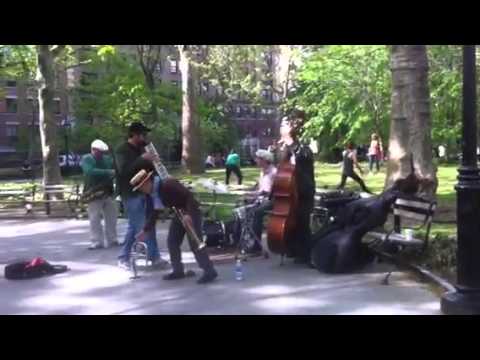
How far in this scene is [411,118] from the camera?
38.8 ft

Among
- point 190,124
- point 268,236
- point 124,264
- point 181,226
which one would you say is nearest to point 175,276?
point 181,226

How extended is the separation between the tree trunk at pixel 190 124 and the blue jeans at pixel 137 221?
68.1ft

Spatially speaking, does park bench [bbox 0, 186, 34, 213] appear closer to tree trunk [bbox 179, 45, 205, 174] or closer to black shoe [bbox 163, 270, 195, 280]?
black shoe [bbox 163, 270, 195, 280]

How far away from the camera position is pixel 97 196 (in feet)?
36.1

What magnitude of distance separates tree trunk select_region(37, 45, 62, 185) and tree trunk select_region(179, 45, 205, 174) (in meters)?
10.4

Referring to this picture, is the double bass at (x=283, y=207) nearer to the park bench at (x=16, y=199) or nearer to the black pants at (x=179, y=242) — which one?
the black pants at (x=179, y=242)

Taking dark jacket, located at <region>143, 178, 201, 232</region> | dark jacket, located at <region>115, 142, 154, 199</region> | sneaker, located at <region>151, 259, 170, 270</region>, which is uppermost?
dark jacket, located at <region>115, 142, 154, 199</region>

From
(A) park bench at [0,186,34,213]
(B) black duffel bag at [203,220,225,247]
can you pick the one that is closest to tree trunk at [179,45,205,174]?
(A) park bench at [0,186,34,213]

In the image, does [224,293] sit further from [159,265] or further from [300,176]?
[300,176]

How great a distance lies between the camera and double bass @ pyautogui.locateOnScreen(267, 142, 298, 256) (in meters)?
8.70

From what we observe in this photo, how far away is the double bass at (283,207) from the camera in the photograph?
8.70m
